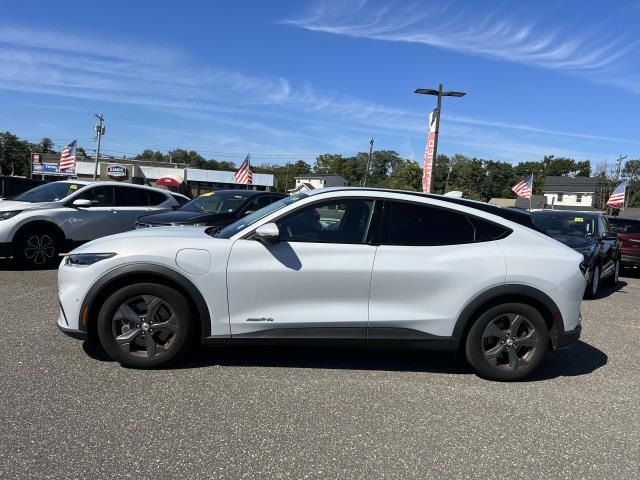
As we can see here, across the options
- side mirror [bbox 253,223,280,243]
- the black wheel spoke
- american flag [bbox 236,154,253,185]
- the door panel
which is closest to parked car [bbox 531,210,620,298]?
the door panel

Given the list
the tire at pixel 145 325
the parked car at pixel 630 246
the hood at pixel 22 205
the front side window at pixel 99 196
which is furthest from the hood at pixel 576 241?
the hood at pixel 22 205

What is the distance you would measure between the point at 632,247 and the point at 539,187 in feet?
341

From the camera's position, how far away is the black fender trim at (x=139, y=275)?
4371 mm

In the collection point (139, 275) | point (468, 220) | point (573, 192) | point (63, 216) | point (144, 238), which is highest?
point (573, 192)

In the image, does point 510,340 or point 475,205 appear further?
point 475,205

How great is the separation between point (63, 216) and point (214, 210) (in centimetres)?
271

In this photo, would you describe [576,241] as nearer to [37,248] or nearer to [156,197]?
[156,197]

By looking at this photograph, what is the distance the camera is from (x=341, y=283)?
448cm

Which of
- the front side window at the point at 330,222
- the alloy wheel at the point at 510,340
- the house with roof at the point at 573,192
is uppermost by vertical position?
the house with roof at the point at 573,192

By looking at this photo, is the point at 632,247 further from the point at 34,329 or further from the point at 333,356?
the point at 34,329

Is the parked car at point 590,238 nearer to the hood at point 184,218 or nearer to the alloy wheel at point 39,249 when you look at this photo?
the hood at point 184,218

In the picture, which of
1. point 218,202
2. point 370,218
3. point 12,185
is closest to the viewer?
point 370,218

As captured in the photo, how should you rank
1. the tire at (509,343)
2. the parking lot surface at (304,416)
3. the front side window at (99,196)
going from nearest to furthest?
the parking lot surface at (304,416)
the tire at (509,343)
the front side window at (99,196)

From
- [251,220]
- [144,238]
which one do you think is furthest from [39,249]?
[251,220]
